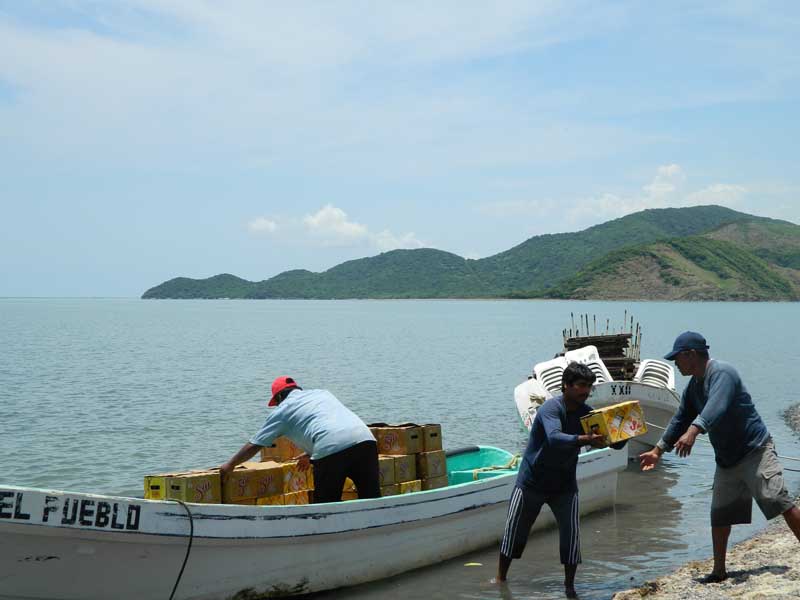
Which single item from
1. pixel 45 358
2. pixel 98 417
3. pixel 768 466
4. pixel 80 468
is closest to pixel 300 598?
pixel 768 466

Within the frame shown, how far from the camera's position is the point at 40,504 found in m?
7.11

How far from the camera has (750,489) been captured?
767 cm

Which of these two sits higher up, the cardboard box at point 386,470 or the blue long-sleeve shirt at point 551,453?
the blue long-sleeve shirt at point 551,453

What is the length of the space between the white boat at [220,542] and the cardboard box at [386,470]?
20.0 inches

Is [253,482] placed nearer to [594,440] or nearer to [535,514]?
[535,514]

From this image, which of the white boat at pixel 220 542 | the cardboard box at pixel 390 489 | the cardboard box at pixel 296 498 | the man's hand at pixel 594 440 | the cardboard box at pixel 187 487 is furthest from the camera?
the cardboard box at pixel 390 489

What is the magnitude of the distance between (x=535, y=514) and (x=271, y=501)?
284 centimetres

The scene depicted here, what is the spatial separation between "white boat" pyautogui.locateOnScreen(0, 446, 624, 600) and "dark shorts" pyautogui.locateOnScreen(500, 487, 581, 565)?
161 cm

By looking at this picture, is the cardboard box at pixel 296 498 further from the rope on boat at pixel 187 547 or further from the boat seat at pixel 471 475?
the boat seat at pixel 471 475

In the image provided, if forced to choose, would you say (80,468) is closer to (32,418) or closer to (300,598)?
(32,418)

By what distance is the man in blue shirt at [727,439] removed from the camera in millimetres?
7441

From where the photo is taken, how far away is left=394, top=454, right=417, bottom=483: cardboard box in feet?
34.5

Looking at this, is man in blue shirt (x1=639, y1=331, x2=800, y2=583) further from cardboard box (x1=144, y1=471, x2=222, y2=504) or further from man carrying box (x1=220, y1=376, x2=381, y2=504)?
cardboard box (x1=144, y1=471, x2=222, y2=504)

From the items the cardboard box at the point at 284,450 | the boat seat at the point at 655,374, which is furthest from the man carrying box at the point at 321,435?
the boat seat at the point at 655,374
